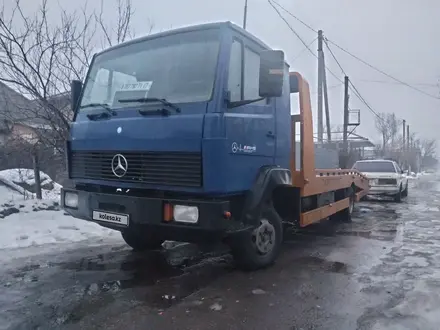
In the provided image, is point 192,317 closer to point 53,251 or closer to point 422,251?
point 53,251

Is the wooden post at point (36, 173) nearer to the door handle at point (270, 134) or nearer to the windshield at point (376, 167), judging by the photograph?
the door handle at point (270, 134)

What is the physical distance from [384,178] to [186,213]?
518 inches

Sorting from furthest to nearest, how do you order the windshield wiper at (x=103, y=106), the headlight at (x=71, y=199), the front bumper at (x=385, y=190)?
the front bumper at (x=385, y=190)
the headlight at (x=71, y=199)
the windshield wiper at (x=103, y=106)

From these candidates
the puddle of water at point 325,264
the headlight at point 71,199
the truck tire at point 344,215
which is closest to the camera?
the headlight at point 71,199

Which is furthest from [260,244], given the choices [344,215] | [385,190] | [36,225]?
[385,190]

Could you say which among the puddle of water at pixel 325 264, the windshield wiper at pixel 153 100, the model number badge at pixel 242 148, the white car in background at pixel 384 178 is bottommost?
the puddle of water at pixel 325 264

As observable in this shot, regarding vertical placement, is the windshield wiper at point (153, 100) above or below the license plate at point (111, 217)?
above

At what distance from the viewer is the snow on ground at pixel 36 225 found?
21.2 feet

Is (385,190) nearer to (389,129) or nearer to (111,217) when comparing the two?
(111,217)

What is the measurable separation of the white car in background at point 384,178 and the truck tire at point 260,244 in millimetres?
11401

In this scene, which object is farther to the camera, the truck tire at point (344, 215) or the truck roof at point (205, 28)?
the truck tire at point (344, 215)

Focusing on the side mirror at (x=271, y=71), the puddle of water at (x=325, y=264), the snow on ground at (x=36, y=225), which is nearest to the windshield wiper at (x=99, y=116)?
the side mirror at (x=271, y=71)

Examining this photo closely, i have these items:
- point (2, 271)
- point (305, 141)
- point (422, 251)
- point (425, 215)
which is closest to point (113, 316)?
point (2, 271)

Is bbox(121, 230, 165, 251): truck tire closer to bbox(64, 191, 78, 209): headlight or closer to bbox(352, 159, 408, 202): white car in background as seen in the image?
bbox(64, 191, 78, 209): headlight
